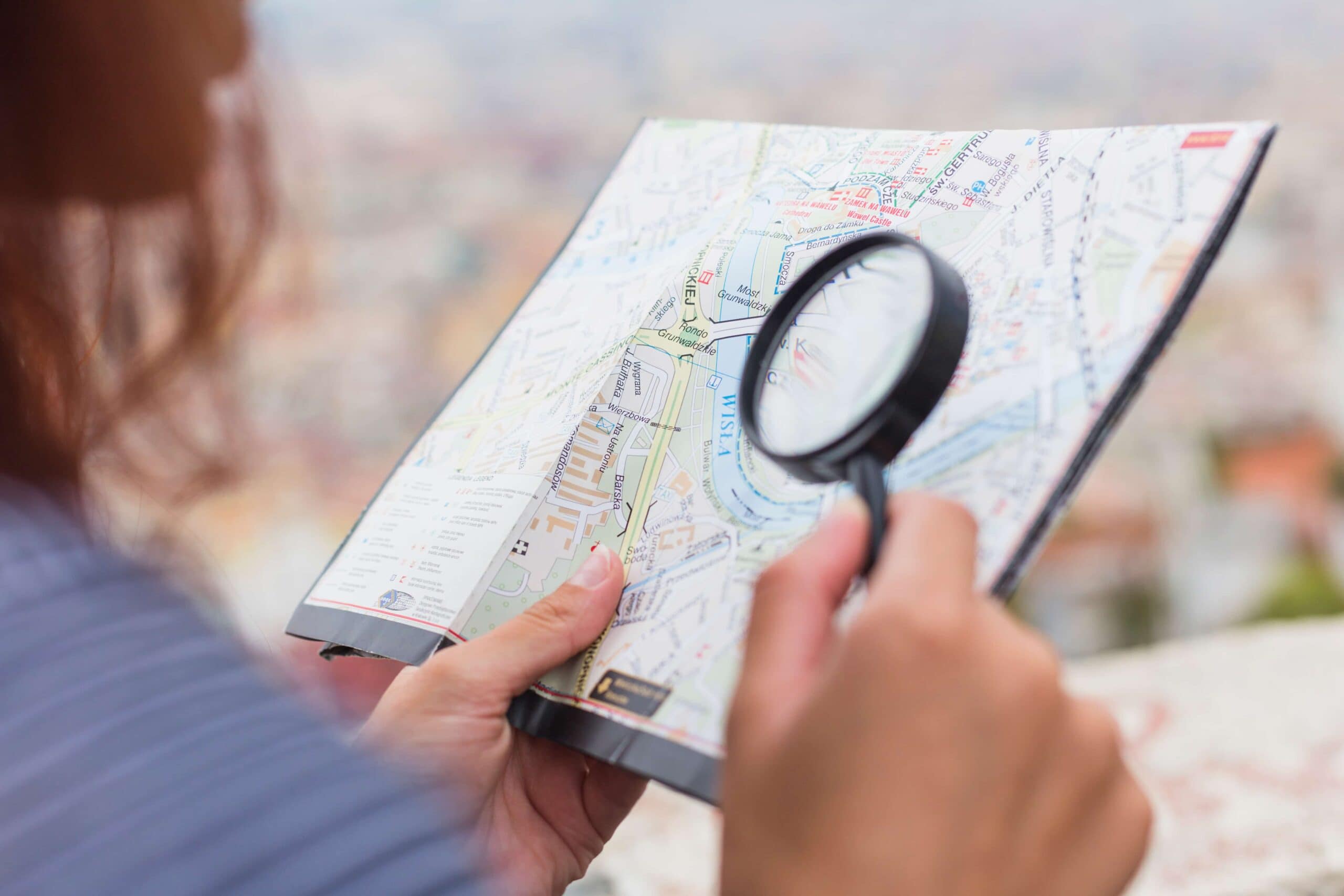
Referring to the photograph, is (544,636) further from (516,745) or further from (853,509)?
(853,509)

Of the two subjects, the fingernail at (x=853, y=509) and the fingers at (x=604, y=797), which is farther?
the fingers at (x=604, y=797)

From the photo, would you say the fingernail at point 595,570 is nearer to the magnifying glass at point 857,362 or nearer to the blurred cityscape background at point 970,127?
the magnifying glass at point 857,362

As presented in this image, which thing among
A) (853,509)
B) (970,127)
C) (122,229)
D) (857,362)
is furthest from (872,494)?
(970,127)

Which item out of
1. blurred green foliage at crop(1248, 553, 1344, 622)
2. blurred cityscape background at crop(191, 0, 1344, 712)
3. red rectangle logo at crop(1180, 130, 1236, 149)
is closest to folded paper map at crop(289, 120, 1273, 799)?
red rectangle logo at crop(1180, 130, 1236, 149)

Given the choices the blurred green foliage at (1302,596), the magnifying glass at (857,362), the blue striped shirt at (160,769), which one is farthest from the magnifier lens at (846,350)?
the blurred green foliage at (1302,596)

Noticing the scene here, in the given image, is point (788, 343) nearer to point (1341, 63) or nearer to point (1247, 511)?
point (1247, 511)
